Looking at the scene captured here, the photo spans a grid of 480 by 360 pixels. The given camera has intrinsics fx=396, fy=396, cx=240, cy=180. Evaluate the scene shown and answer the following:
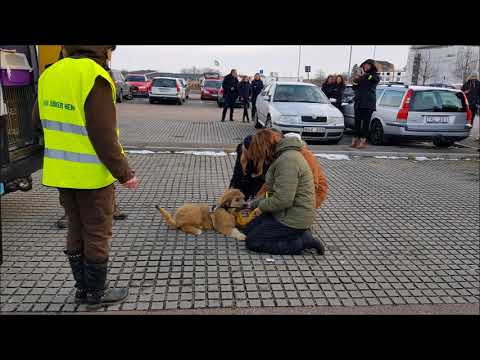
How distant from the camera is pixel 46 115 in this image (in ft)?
8.16

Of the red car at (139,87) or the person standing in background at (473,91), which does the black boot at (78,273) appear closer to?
the person standing in background at (473,91)

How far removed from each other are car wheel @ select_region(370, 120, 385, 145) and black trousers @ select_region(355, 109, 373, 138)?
0.40m

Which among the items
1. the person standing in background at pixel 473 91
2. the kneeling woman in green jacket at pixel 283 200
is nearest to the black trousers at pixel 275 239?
the kneeling woman in green jacket at pixel 283 200

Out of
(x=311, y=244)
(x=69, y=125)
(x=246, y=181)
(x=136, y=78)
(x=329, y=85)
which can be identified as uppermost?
(x=136, y=78)

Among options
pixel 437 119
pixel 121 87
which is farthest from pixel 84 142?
pixel 121 87

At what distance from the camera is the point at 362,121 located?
10.5m

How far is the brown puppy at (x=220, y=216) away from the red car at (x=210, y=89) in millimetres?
25032

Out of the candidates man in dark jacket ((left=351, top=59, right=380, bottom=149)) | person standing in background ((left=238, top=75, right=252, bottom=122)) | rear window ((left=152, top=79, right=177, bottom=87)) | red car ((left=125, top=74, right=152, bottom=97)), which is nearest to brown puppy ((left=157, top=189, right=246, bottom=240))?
man in dark jacket ((left=351, top=59, right=380, bottom=149))

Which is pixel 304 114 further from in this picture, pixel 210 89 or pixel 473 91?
pixel 210 89

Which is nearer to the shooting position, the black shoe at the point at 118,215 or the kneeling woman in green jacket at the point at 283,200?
the kneeling woman in green jacket at the point at 283,200

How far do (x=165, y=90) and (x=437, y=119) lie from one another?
17.4m

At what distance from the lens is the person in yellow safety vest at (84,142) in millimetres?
2381
